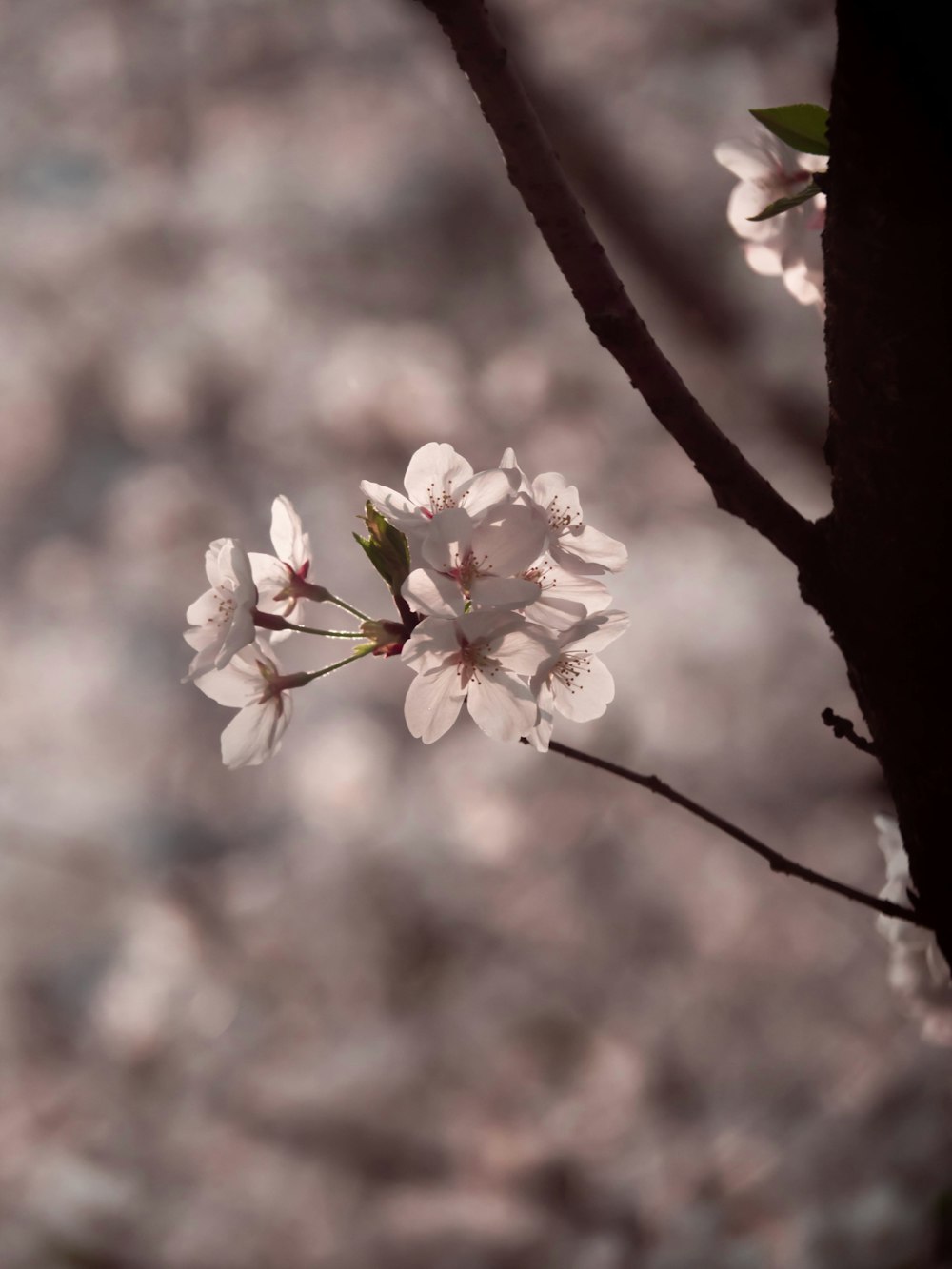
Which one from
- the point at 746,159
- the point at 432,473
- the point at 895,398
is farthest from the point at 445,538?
the point at 746,159

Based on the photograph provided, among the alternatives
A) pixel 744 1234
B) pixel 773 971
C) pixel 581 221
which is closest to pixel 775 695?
pixel 773 971

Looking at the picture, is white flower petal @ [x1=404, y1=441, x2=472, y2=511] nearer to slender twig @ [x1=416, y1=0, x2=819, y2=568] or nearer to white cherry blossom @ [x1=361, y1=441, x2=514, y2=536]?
white cherry blossom @ [x1=361, y1=441, x2=514, y2=536]

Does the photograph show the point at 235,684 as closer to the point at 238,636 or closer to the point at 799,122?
the point at 238,636

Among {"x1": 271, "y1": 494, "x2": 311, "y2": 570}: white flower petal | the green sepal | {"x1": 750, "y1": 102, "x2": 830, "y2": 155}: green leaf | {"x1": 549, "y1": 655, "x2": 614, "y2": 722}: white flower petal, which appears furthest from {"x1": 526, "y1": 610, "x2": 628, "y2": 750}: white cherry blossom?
{"x1": 750, "y1": 102, "x2": 830, "y2": 155}: green leaf

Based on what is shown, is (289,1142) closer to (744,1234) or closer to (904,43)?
(744,1234)

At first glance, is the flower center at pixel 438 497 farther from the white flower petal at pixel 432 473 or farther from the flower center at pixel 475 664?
the flower center at pixel 475 664
